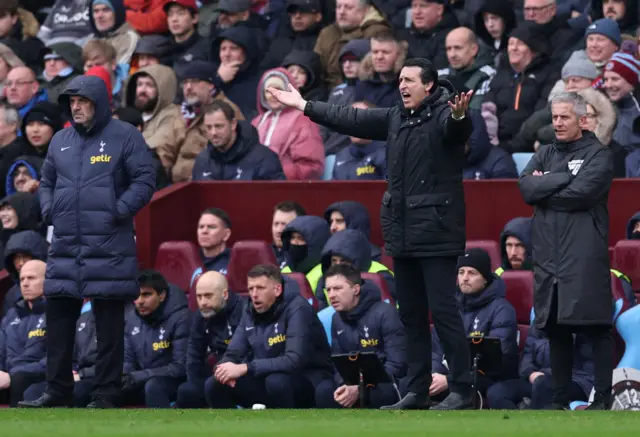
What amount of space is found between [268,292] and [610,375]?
3.16 metres

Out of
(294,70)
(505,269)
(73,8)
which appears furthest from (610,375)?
(73,8)

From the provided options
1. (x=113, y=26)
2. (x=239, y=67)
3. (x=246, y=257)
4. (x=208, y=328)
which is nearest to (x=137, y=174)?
(x=208, y=328)

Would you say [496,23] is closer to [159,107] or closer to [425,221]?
[159,107]

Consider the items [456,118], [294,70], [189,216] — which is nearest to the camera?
[456,118]

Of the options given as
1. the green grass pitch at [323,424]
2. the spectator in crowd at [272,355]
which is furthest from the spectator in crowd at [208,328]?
the green grass pitch at [323,424]

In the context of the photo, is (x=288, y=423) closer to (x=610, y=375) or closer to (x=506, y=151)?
(x=610, y=375)

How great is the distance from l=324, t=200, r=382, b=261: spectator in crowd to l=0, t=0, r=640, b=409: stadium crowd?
0.01m

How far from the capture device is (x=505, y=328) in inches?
494

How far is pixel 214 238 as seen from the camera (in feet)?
47.6

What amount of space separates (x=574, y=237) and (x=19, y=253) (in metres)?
5.81

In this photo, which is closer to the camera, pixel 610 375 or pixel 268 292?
pixel 610 375

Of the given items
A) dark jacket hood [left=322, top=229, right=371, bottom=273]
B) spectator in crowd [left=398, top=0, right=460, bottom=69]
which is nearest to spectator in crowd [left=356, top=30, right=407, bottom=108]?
spectator in crowd [left=398, top=0, right=460, bottom=69]

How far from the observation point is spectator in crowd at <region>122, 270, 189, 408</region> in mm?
13477

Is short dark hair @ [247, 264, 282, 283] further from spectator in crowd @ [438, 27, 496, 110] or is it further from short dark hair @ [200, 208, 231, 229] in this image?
spectator in crowd @ [438, 27, 496, 110]
